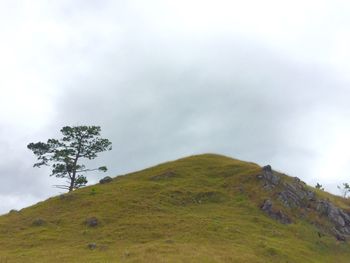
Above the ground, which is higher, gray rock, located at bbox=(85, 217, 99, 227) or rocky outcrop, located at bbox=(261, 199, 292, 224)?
gray rock, located at bbox=(85, 217, 99, 227)

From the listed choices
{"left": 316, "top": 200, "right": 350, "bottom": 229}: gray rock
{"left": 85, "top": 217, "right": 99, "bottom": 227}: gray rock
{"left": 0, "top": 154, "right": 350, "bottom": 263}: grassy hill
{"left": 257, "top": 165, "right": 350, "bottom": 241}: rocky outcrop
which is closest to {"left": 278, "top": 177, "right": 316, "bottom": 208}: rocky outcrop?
{"left": 257, "top": 165, "right": 350, "bottom": 241}: rocky outcrop

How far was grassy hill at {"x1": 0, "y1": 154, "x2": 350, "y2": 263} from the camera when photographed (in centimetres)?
4950

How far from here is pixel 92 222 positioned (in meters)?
59.2

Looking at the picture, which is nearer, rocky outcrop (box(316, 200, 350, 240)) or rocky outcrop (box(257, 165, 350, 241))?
rocky outcrop (box(257, 165, 350, 241))

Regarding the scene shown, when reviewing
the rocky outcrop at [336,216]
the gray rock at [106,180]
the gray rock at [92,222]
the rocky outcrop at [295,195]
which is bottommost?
the rocky outcrop at [336,216]

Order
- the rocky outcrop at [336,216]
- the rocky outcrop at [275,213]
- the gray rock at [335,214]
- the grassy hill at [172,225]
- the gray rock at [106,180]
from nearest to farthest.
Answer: the grassy hill at [172,225], the rocky outcrop at [275,213], the rocky outcrop at [336,216], the gray rock at [335,214], the gray rock at [106,180]

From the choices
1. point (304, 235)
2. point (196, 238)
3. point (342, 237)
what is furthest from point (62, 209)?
point (342, 237)

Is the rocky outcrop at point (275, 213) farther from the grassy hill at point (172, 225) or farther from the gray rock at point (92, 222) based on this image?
the gray rock at point (92, 222)

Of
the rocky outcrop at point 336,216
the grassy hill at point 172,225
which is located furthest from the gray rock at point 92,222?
the rocky outcrop at point 336,216

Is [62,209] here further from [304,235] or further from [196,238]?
[304,235]

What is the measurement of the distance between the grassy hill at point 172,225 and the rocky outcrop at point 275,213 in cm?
72

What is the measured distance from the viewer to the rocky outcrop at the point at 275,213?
206 ft

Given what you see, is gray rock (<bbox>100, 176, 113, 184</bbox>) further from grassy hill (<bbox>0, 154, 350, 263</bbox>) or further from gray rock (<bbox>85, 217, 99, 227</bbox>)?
gray rock (<bbox>85, 217, 99, 227</bbox>)

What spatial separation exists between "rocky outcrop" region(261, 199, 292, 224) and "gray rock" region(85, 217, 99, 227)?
2214 centimetres
